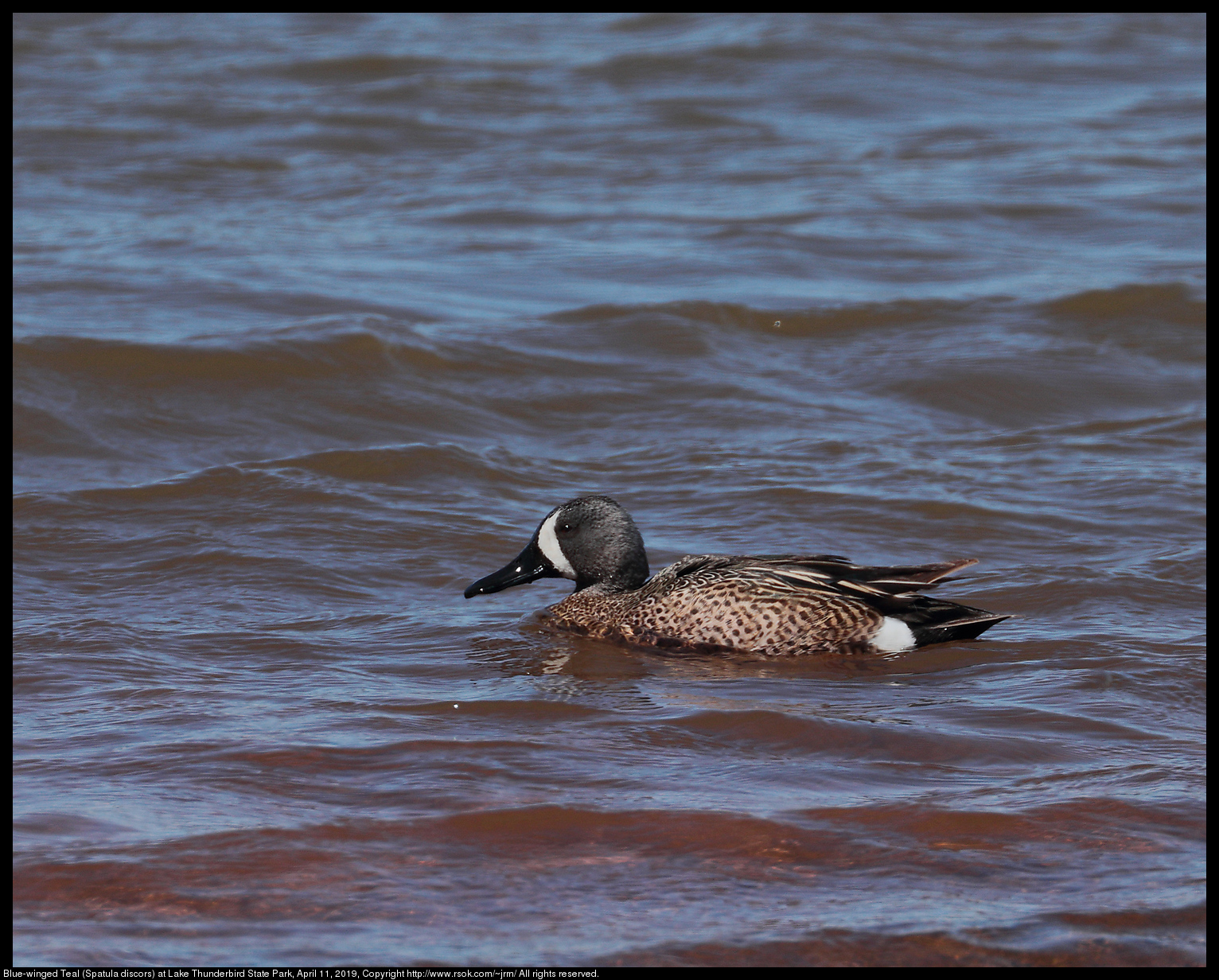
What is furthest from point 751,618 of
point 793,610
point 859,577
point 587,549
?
point 587,549

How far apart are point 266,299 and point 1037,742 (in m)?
7.91

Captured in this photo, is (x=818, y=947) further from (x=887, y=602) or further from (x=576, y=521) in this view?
(x=576, y=521)

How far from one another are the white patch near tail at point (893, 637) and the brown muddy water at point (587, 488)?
4.9 inches

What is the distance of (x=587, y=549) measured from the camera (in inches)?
283

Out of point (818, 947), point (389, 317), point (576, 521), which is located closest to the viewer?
point (818, 947)

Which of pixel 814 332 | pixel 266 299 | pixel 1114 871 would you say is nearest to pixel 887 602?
pixel 1114 871

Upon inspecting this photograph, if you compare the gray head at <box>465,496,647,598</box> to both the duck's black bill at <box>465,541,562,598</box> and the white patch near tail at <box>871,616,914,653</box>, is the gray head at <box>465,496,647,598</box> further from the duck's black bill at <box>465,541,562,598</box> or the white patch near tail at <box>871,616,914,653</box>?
the white patch near tail at <box>871,616,914,653</box>

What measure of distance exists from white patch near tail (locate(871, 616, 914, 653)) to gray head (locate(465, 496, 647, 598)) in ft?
3.90

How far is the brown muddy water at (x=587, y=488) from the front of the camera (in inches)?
171

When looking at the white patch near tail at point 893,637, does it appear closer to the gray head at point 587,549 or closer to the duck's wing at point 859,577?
the duck's wing at point 859,577

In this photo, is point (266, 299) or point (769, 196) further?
point (769, 196)

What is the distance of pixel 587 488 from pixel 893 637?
109 inches

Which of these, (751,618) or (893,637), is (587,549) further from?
(893,637)

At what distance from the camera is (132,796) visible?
4.84m
